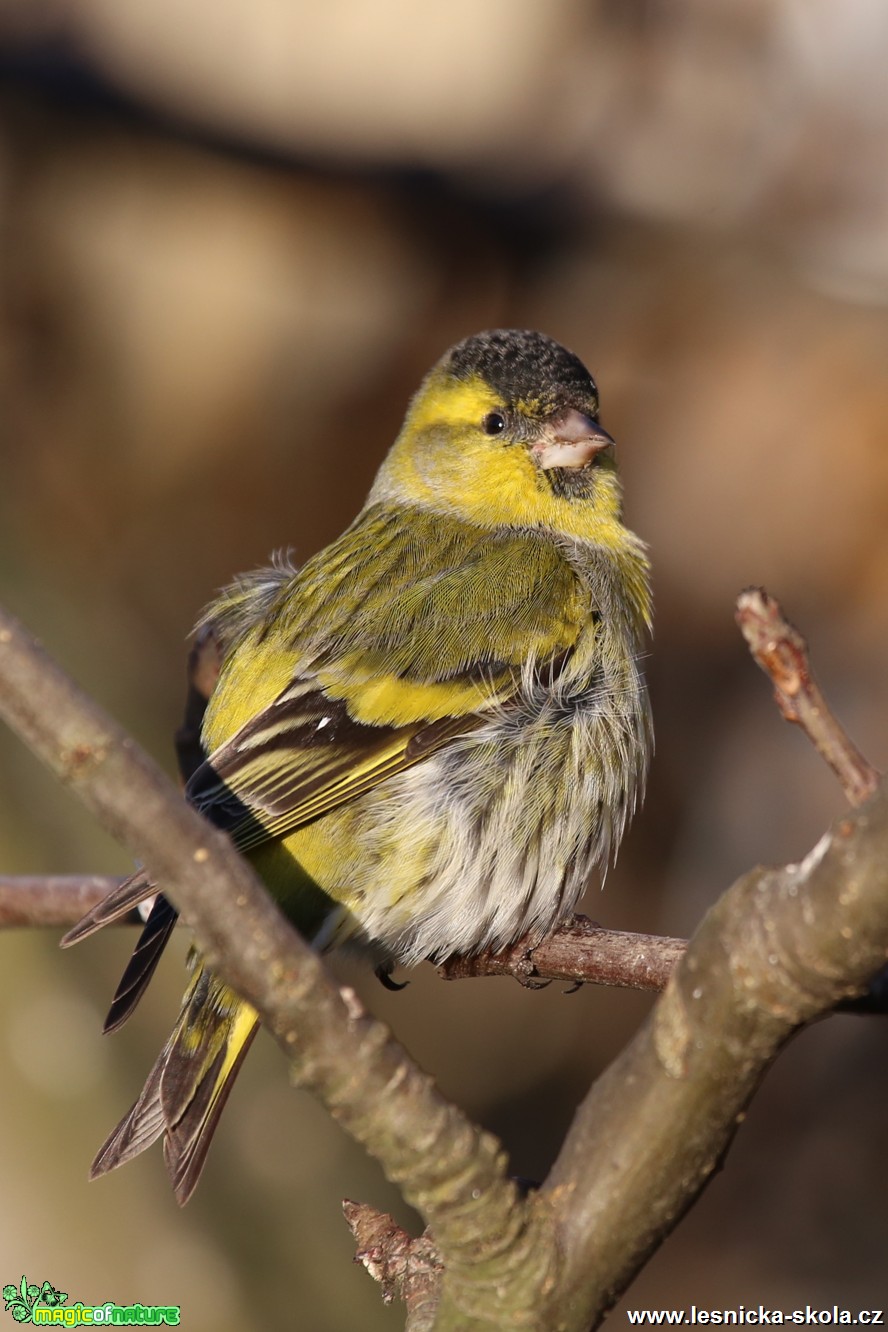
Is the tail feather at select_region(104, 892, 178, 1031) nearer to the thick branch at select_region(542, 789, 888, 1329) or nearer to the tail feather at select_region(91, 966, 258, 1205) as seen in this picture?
the tail feather at select_region(91, 966, 258, 1205)

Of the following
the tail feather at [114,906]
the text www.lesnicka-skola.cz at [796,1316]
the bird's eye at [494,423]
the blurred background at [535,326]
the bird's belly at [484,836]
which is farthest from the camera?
the blurred background at [535,326]

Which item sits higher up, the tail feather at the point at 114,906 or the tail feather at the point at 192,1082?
the tail feather at the point at 114,906

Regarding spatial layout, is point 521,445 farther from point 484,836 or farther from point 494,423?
point 484,836

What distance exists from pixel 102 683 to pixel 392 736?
123 inches

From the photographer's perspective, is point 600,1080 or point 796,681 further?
point 600,1080

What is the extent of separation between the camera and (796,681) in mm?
1623

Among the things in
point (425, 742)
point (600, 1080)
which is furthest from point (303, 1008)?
point (425, 742)

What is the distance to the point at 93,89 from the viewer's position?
24.3ft

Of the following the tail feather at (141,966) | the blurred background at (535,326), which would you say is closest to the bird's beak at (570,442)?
the tail feather at (141,966)

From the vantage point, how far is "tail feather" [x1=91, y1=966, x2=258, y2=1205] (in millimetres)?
3053

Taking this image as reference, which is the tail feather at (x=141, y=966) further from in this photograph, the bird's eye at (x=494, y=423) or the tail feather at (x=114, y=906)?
the bird's eye at (x=494, y=423)

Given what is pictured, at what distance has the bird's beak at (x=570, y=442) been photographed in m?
4.14

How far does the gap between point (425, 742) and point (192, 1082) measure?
0.92 m

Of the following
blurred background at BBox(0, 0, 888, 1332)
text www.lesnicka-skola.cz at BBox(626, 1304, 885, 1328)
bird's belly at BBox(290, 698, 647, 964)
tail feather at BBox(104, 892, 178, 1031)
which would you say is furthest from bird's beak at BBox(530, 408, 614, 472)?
text www.lesnicka-skola.cz at BBox(626, 1304, 885, 1328)
